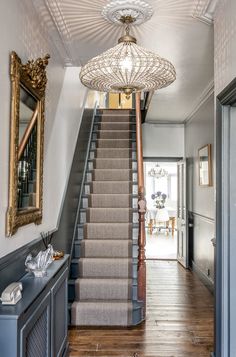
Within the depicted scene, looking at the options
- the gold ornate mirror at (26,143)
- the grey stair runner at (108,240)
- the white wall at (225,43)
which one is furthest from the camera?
the grey stair runner at (108,240)

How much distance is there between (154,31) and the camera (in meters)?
3.02

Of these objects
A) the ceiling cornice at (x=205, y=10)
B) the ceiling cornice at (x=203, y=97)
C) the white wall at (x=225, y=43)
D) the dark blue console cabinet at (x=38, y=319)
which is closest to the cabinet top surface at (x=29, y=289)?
the dark blue console cabinet at (x=38, y=319)

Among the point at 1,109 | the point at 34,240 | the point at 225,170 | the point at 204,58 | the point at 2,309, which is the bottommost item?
the point at 2,309

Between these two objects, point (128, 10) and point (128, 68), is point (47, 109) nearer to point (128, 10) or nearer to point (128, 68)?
point (128, 68)

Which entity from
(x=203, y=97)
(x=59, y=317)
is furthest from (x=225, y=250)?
(x=203, y=97)

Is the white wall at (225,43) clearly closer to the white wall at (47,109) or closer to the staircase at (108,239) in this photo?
the white wall at (47,109)

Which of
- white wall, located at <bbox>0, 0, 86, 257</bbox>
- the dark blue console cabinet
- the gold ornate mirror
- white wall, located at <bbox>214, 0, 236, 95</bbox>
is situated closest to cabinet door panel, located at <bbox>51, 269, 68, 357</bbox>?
the dark blue console cabinet

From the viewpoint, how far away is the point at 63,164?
3.86 meters

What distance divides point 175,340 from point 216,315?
920 millimetres

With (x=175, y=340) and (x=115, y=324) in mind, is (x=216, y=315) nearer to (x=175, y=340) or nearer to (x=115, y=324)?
(x=175, y=340)

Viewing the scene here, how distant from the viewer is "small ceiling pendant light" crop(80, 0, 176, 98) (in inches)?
95.0

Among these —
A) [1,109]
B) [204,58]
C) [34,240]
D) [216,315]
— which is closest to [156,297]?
[216,315]

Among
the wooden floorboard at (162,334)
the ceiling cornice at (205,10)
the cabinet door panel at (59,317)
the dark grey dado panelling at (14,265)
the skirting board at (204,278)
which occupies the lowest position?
the wooden floorboard at (162,334)

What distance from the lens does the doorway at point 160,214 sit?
8094 mm
